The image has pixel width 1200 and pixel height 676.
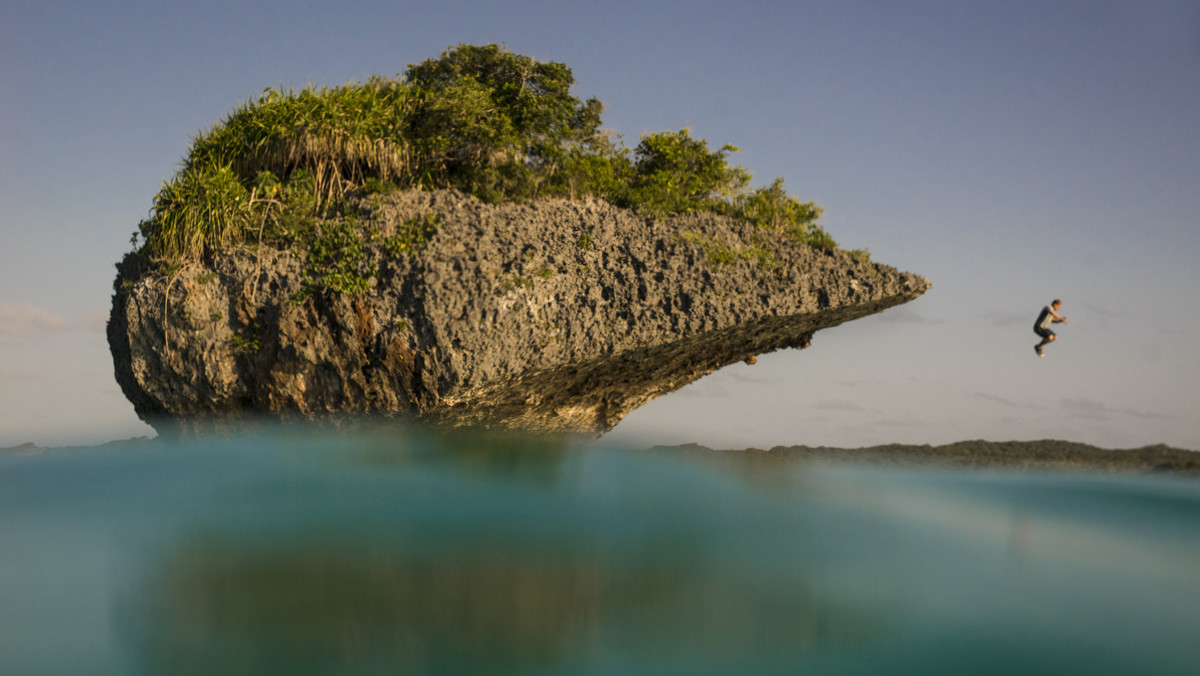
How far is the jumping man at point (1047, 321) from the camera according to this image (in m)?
11.2

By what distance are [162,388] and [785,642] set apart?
9801 millimetres

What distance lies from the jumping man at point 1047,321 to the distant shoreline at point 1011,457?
149 inches

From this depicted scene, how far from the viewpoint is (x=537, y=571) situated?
28.4 feet

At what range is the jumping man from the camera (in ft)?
36.8

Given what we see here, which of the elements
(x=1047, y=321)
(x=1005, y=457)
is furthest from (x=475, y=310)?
(x=1005, y=457)

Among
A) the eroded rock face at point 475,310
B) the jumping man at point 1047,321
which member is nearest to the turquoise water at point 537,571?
the eroded rock face at point 475,310

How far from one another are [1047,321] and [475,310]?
8.13m

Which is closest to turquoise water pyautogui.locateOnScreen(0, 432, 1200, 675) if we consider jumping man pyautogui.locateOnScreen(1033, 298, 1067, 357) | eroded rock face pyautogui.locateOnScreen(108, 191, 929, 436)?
eroded rock face pyautogui.locateOnScreen(108, 191, 929, 436)

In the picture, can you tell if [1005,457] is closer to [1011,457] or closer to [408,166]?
[1011,457]

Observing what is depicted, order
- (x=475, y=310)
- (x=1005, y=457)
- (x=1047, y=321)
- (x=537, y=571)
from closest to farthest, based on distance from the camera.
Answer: (x=537, y=571) < (x=475, y=310) < (x=1047, y=321) < (x=1005, y=457)

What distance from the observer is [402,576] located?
8289 mm

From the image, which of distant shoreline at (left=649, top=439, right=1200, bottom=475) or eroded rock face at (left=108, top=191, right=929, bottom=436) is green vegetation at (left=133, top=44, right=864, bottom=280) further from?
distant shoreline at (left=649, top=439, right=1200, bottom=475)

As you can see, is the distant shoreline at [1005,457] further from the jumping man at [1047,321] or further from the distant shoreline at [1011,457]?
the jumping man at [1047,321]

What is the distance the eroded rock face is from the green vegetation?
1.18 ft
